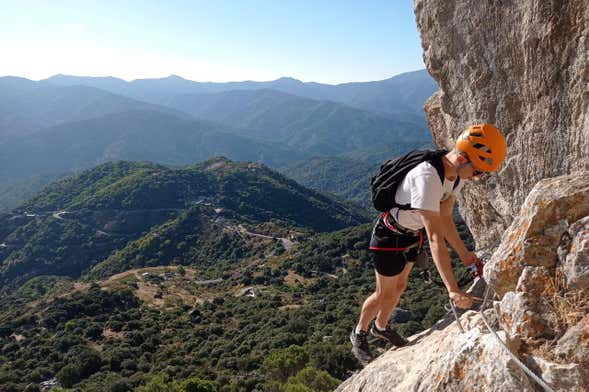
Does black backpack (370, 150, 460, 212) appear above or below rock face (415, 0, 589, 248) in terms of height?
below

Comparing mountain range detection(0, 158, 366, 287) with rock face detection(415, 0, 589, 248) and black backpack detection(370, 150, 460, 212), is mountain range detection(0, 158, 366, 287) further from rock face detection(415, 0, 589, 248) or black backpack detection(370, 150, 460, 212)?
black backpack detection(370, 150, 460, 212)

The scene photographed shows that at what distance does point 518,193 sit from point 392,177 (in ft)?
10.2

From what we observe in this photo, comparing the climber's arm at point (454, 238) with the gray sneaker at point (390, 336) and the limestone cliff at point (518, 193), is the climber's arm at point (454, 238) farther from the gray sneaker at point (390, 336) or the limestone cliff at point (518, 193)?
the gray sneaker at point (390, 336)

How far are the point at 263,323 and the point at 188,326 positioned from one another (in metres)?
9.60

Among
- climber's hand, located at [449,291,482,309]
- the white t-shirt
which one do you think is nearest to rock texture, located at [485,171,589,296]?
climber's hand, located at [449,291,482,309]

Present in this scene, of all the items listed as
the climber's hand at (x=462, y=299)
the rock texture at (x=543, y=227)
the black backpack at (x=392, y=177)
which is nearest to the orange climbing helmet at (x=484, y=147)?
the black backpack at (x=392, y=177)

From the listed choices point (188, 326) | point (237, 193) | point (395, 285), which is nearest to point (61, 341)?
point (188, 326)

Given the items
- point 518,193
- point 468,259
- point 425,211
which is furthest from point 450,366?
point 518,193

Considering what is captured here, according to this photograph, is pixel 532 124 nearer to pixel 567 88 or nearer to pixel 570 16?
pixel 567 88

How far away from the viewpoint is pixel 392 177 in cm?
499

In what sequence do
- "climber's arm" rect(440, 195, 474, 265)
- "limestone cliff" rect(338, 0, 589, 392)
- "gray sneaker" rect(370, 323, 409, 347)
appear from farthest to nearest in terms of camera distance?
Answer: 1. "gray sneaker" rect(370, 323, 409, 347)
2. "climber's arm" rect(440, 195, 474, 265)
3. "limestone cliff" rect(338, 0, 589, 392)

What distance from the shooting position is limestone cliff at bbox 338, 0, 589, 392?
3693 millimetres

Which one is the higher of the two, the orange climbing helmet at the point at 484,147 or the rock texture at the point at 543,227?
the orange climbing helmet at the point at 484,147

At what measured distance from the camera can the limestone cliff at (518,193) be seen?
3693 millimetres
